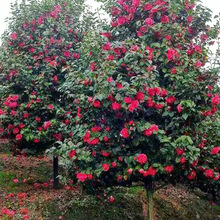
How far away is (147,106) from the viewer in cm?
447

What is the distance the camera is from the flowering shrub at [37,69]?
7062mm

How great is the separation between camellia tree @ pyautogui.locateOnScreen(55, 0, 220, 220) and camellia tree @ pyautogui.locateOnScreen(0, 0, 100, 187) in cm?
201

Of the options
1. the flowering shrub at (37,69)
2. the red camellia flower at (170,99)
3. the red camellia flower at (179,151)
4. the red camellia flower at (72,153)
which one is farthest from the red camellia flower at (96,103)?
the flowering shrub at (37,69)

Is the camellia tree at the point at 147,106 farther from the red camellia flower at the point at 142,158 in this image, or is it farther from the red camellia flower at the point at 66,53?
the red camellia flower at the point at 66,53

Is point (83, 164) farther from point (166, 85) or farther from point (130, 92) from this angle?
point (166, 85)

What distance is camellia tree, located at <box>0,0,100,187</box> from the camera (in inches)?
278

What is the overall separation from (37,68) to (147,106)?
3.76 meters

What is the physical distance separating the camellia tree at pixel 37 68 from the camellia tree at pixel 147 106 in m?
2.01

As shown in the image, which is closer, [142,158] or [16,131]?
[142,158]

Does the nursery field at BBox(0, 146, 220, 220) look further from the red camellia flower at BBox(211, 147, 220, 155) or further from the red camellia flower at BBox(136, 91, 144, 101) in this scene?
the red camellia flower at BBox(136, 91, 144, 101)

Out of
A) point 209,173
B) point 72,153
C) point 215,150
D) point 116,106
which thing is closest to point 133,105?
point 116,106

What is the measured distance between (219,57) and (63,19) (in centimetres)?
424

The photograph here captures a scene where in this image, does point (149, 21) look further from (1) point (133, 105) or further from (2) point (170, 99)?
(1) point (133, 105)

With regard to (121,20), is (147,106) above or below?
below
